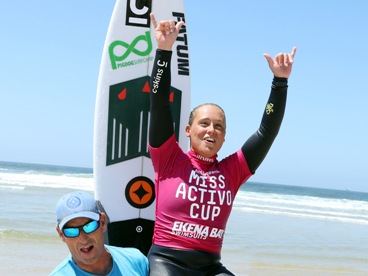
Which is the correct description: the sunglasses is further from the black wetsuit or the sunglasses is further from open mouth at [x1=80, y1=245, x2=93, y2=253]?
the black wetsuit

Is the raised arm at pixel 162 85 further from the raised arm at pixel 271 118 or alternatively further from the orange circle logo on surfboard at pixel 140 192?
the orange circle logo on surfboard at pixel 140 192

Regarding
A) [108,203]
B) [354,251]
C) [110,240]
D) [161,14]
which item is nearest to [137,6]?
[161,14]

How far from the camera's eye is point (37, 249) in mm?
5770

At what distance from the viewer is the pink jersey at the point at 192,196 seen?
241 cm

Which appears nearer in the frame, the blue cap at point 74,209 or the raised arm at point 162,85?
the blue cap at point 74,209

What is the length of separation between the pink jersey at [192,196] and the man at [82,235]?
554mm

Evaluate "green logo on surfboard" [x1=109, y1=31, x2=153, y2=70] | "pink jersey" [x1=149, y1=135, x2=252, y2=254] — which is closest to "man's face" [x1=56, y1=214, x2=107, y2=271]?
"pink jersey" [x1=149, y1=135, x2=252, y2=254]

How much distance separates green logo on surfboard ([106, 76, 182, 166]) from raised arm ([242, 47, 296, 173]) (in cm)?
105

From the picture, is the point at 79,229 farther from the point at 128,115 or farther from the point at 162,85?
the point at 128,115

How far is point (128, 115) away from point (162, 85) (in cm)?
116

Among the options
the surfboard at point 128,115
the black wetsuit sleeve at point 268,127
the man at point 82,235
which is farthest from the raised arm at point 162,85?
the surfboard at point 128,115

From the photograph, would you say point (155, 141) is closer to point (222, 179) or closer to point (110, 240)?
point (222, 179)

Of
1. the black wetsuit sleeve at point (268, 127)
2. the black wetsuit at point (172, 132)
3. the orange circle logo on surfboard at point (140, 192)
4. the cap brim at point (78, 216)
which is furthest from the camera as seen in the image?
the orange circle logo on surfboard at point (140, 192)

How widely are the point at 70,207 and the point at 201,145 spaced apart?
2.83 feet
